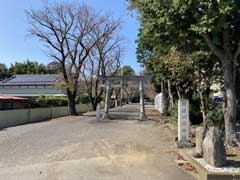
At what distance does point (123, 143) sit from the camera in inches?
527

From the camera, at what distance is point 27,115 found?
83.9ft

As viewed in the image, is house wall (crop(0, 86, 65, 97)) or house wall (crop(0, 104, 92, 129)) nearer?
house wall (crop(0, 104, 92, 129))

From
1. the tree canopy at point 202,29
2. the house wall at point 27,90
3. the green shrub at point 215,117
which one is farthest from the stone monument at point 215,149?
the house wall at point 27,90

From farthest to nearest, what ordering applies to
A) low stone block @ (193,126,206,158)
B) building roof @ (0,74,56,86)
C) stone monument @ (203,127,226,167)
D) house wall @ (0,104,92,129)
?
building roof @ (0,74,56,86), house wall @ (0,104,92,129), low stone block @ (193,126,206,158), stone monument @ (203,127,226,167)

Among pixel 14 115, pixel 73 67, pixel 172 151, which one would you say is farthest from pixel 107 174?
pixel 73 67

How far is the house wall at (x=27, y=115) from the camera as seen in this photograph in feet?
71.5

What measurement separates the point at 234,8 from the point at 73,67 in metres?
26.5

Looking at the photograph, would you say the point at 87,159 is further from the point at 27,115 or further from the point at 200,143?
the point at 27,115

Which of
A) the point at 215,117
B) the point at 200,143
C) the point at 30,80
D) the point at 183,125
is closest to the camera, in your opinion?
the point at 200,143

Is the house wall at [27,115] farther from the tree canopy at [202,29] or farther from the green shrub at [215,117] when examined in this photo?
the tree canopy at [202,29]

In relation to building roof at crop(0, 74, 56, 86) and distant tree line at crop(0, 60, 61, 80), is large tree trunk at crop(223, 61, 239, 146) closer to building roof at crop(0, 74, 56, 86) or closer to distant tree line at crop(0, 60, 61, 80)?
building roof at crop(0, 74, 56, 86)

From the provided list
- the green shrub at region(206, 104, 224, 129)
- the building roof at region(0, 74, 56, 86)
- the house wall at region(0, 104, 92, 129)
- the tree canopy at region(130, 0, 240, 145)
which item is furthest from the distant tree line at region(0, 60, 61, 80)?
the tree canopy at region(130, 0, 240, 145)

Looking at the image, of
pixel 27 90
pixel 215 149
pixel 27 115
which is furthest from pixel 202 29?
pixel 27 90

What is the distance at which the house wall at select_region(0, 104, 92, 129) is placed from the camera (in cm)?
2178
